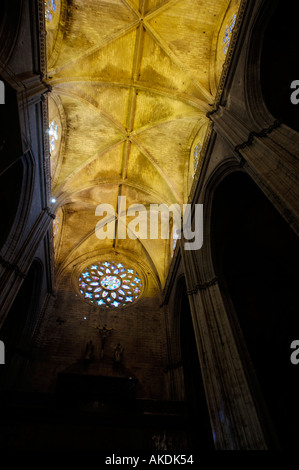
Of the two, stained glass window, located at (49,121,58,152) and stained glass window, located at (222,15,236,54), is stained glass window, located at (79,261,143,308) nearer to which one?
stained glass window, located at (49,121,58,152)

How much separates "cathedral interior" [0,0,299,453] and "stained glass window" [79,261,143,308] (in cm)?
8

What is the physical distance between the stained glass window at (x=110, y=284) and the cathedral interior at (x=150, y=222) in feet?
0.25

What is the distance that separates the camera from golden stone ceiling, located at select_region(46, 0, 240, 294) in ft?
27.5

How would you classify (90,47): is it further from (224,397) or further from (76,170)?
(224,397)

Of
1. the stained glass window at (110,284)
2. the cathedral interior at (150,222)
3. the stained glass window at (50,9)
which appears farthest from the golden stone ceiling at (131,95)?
the stained glass window at (110,284)

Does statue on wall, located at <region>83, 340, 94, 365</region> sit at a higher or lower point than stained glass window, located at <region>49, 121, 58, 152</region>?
lower

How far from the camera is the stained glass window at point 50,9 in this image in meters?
7.21

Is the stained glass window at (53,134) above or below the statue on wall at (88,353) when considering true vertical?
above

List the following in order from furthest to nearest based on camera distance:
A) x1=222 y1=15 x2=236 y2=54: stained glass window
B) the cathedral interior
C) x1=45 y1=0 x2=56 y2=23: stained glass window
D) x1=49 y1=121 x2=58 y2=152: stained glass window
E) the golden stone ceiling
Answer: x1=49 y1=121 x2=58 y2=152: stained glass window
the golden stone ceiling
x1=222 y1=15 x2=236 y2=54: stained glass window
x1=45 y1=0 x2=56 y2=23: stained glass window
the cathedral interior

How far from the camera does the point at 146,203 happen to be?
12219 millimetres

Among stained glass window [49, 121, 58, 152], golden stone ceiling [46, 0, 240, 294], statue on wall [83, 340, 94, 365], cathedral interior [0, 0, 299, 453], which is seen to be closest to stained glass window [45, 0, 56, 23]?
cathedral interior [0, 0, 299, 453]

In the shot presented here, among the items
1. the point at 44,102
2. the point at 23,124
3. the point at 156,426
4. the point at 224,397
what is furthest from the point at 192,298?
the point at 44,102

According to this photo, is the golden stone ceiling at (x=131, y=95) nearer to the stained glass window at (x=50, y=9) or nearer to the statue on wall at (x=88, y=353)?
the stained glass window at (x=50, y=9)

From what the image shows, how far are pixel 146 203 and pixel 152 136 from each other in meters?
3.09
